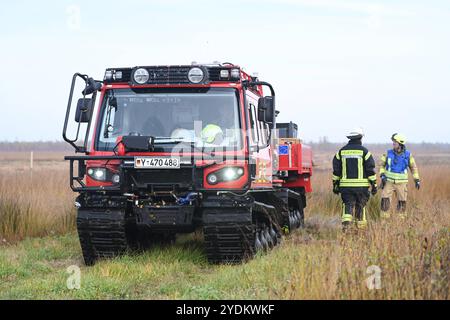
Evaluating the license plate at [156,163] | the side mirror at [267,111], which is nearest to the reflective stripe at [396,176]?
the side mirror at [267,111]

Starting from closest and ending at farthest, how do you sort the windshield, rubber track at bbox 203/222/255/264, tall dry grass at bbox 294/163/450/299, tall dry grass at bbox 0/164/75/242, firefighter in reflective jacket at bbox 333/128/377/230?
tall dry grass at bbox 294/163/450/299 < rubber track at bbox 203/222/255/264 < the windshield < firefighter in reflective jacket at bbox 333/128/377/230 < tall dry grass at bbox 0/164/75/242

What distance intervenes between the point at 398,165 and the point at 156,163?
601 centimetres

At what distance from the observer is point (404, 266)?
5.36 metres

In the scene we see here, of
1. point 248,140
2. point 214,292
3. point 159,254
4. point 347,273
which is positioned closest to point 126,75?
point 248,140

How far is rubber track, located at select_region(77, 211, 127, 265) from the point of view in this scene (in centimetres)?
806

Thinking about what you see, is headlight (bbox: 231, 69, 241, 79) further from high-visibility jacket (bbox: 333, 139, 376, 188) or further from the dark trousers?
the dark trousers

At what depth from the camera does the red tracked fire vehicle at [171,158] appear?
26.2 feet

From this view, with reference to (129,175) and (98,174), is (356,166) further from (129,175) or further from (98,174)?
(98,174)

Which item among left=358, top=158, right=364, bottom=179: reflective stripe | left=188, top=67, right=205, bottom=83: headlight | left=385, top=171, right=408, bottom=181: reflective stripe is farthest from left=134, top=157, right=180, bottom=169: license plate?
left=385, top=171, right=408, bottom=181: reflective stripe

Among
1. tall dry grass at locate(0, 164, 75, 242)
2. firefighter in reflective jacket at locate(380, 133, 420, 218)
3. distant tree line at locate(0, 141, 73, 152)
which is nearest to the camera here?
tall dry grass at locate(0, 164, 75, 242)

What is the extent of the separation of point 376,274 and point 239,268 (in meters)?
2.41

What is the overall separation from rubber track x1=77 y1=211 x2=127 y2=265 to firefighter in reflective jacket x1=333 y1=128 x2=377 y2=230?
3675mm

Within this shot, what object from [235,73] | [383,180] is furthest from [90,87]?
[383,180]
